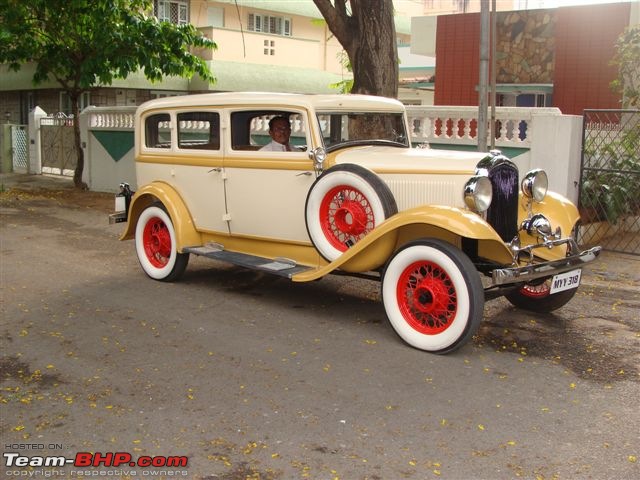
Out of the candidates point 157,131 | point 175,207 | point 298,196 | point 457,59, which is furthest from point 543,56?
point 298,196

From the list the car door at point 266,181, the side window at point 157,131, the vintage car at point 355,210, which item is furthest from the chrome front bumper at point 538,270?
the side window at point 157,131

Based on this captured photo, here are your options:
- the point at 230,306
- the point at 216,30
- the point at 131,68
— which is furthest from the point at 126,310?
the point at 216,30

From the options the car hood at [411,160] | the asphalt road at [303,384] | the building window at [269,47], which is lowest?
the asphalt road at [303,384]

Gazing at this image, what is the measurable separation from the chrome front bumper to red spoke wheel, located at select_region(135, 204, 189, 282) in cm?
331

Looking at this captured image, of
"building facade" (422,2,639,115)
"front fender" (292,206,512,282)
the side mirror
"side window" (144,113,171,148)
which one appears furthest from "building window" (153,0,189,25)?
"front fender" (292,206,512,282)

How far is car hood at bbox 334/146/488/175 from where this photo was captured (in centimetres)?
575

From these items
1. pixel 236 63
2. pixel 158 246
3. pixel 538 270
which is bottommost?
pixel 158 246

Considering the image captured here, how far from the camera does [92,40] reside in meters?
14.5

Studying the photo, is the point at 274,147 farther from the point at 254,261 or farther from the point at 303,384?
the point at 303,384

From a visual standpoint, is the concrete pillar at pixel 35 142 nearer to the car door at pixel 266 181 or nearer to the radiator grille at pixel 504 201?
the car door at pixel 266 181

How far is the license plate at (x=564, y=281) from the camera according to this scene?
5.64 metres

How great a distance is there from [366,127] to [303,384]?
10.1 feet

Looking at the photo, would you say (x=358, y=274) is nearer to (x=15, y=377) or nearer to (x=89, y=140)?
(x=15, y=377)

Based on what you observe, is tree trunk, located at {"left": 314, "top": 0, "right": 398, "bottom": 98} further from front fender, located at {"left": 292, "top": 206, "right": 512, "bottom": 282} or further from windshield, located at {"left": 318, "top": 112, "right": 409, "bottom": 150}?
front fender, located at {"left": 292, "top": 206, "right": 512, "bottom": 282}
